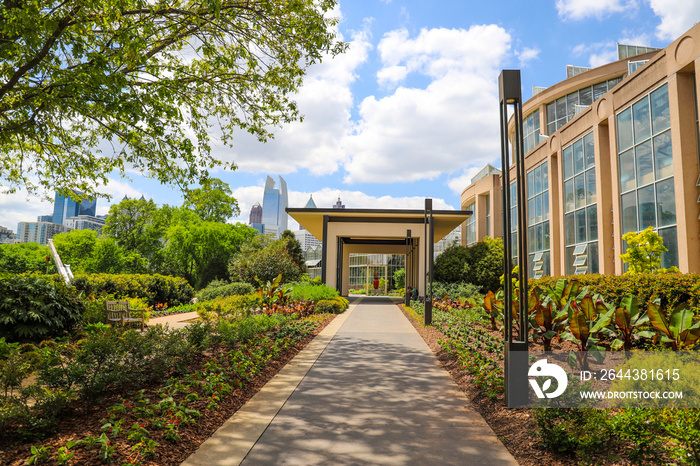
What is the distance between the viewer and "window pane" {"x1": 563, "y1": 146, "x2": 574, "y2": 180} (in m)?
20.5

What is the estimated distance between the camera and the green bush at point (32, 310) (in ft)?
22.6

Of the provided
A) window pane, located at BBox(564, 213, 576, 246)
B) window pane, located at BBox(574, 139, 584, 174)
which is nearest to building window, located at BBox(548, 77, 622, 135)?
window pane, located at BBox(574, 139, 584, 174)

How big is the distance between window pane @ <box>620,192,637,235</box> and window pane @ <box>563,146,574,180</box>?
4814 millimetres

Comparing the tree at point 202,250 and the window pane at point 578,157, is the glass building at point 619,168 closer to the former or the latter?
the window pane at point 578,157

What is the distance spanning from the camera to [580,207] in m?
19.5

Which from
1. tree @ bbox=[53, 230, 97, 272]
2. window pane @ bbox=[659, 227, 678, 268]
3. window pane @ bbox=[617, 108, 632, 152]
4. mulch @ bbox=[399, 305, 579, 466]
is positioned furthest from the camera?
tree @ bbox=[53, 230, 97, 272]

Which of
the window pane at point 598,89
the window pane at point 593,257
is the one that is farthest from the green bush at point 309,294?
the window pane at point 598,89

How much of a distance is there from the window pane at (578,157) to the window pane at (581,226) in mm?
1993

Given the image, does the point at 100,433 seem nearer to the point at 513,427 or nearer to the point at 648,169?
the point at 513,427

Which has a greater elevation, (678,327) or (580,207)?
(580,207)

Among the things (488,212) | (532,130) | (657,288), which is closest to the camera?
(657,288)

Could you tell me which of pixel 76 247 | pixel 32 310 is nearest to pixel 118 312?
pixel 32 310

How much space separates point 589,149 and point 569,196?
267 cm

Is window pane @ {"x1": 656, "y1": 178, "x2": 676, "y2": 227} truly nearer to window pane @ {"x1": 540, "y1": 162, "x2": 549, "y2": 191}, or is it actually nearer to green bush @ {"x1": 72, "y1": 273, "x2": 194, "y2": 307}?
window pane @ {"x1": 540, "y1": 162, "x2": 549, "y2": 191}
